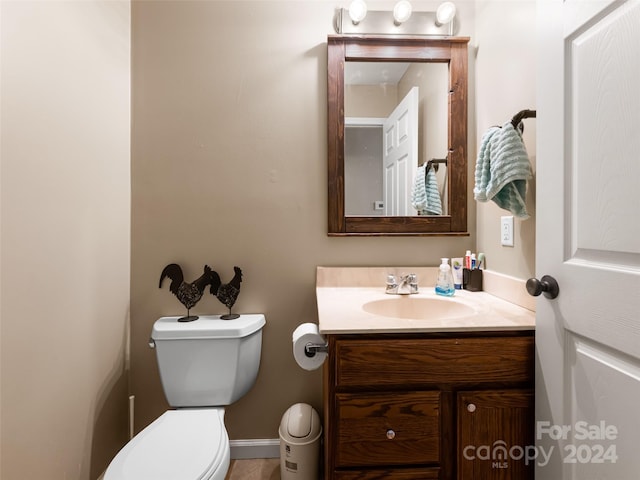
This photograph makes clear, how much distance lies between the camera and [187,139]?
1.57 metres

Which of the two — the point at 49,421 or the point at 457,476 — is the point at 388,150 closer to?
the point at 457,476

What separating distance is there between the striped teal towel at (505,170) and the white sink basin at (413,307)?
0.43 m

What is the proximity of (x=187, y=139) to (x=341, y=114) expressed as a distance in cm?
71

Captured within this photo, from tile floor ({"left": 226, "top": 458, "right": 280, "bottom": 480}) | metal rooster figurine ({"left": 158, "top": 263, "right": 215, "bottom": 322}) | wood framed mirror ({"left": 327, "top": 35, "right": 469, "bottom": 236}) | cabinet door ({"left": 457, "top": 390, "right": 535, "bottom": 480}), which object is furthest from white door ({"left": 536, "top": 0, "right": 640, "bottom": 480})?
metal rooster figurine ({"left": 158, "top": 263, "right": 215, "bottom": 322})

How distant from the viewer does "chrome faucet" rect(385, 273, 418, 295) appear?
145cm

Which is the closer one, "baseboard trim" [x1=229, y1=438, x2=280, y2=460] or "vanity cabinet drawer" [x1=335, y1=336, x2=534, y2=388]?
"vanity cabinet drawer" [x1=335, y1=336, x2=534, y2=388]

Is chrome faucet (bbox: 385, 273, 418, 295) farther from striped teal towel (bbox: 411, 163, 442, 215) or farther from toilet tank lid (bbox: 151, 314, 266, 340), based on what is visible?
toilet tank lid (bbox: 151, 314, 266, 340)

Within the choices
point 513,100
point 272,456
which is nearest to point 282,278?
point 272,456

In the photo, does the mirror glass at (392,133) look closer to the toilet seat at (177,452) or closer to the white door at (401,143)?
the white door at (401,143)

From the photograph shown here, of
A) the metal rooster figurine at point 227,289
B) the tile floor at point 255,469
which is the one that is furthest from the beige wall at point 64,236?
the tile floor at point 255,469

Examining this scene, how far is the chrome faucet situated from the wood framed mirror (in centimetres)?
23

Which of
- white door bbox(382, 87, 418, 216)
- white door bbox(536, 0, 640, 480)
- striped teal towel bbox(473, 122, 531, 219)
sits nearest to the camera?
white door bbox(536, 0, 640, 480)

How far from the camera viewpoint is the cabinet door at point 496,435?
999mm

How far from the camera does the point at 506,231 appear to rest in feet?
4.39
